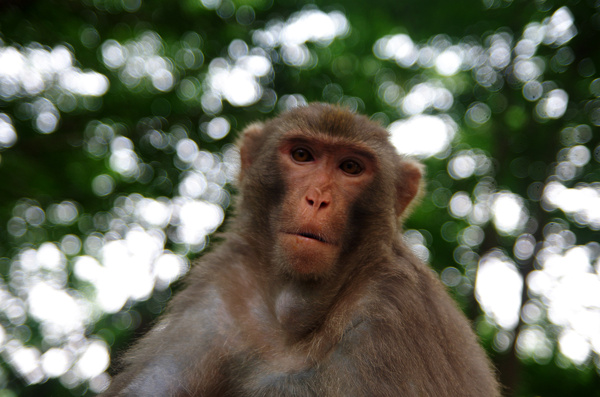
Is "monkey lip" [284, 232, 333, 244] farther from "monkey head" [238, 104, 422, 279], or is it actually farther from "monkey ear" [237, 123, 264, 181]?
"monkey ear" [237, 123, 264, 181]

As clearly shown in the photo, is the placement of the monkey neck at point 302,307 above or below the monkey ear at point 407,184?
below

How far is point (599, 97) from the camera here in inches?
278

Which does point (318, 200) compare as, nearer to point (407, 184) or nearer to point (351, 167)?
point (351, 167)

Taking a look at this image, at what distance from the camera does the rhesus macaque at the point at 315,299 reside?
9.71ft

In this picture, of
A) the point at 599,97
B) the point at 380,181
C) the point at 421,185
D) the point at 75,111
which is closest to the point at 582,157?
the point at 599,97

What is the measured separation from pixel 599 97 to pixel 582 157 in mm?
996

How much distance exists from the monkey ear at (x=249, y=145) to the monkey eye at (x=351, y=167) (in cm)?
77

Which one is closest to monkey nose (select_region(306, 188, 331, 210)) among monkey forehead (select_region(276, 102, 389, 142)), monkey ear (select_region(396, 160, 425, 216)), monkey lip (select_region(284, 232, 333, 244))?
monkey lip (select_region(284, 232, 333, 244))


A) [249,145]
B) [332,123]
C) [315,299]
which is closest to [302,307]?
[315,299]

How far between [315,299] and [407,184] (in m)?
1.32

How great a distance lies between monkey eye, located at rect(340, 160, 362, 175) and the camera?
12.1ft

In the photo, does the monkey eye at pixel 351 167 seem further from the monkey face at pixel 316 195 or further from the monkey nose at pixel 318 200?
the monkey nose at pixel 318 200

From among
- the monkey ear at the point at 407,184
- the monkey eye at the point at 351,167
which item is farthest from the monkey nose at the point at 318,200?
the monkey ear at the point at 407,184

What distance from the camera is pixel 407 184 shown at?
4.15 m
